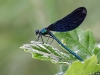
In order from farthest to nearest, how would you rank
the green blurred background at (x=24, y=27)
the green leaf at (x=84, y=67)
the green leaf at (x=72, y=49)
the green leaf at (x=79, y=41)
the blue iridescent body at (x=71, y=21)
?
the green blurred background at (x=24, y=27) < the blue iridescent body at (x=71, y=21) < the green leaf at (x=79, y=41) < the green leaf at (x=72, y=49) < the green leaf at (x=84, y=67)

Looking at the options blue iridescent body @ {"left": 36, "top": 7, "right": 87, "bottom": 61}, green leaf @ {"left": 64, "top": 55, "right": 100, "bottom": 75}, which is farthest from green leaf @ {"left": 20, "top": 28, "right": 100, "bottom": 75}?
blue iridescent body @ {"left": 36, "top": 7, "right": 87, "bottom": 61}

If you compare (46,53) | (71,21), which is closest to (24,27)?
(71,21)

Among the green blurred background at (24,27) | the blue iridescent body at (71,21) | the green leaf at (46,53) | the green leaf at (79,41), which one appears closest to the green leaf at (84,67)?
the green leaf at (46,53)

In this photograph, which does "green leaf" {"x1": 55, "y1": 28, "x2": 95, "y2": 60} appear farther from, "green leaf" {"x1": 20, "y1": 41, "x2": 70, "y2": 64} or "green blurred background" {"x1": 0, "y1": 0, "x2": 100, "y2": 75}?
"green blurred background" {"x1": 0, "y1": 0, "x2": 100, "y2": 75}

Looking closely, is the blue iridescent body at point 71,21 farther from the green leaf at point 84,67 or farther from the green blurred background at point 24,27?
the green blurred background at point 24,27

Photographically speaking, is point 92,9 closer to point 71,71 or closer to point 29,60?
point 29,60

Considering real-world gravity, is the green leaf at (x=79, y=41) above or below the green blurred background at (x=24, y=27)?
below
